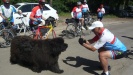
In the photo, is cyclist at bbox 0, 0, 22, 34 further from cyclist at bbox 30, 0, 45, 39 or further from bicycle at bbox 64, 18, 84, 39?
bicycle at bbox 64, 18, 84, 39

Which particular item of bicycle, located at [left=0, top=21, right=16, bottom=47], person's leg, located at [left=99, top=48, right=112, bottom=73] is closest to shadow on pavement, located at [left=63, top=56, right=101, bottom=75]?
person's leg, located at [left=99, top=48, right=112, bottom=73]

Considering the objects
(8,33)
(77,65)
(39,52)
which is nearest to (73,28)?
(8,33)

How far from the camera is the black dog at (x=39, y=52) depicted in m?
6.73

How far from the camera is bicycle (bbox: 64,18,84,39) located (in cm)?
1372

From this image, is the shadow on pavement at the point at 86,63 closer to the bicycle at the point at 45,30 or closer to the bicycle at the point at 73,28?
the bicycle at the point at 45,30

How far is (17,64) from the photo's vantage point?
7918mm

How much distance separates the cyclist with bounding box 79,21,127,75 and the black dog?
28.3 inches

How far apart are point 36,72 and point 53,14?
38.5ft

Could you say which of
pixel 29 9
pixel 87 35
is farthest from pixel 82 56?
pixel 29 9

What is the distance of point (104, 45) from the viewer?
6.98 metres

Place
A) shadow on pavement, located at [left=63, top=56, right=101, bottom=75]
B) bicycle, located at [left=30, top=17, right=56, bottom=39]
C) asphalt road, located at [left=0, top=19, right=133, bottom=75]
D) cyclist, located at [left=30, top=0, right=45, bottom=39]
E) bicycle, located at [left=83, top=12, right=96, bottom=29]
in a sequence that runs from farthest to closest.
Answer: bicycle, located at [left=83, top=12, right=96, bottom=29], bicycle, located at [left=30, top=17, right=56, bottom=39], cyclist, located at [left=30, top=0, right=45, bottom=39], shadow on pavement, located at [left=63, top=56, right=101, bottom=75], asphalt road, located at [left=0, top=19, right=133, bottom=75]

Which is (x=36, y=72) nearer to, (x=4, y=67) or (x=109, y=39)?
(x=4, y=67)

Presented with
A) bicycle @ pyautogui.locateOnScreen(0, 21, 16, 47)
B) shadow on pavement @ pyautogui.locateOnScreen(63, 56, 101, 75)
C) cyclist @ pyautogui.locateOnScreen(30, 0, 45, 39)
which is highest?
cyclist @ pyautogui.locateOnScreen(30, 0, 45, 39)

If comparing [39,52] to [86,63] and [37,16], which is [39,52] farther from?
[37,16]
